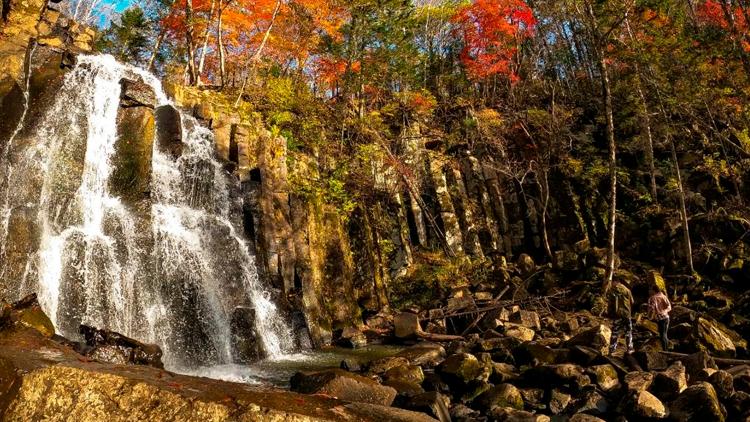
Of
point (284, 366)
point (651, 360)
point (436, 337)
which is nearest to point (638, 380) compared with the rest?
point (651, 360)

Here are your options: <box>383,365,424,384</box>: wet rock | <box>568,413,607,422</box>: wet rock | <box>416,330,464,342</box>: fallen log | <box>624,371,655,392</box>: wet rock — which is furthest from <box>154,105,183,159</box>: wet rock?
<box>624,371,655,392</box>: wet rock

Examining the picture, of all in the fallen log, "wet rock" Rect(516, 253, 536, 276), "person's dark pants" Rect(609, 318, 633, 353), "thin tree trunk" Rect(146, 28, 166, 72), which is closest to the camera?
"person's dark pants" Rect(609, 318, 633, 353)

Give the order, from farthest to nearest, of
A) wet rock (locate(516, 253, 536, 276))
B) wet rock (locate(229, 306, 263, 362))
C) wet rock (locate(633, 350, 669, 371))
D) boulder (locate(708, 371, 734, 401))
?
1. wet rock (locate(516, 253, 536, 276))
2. wet rock (locate(229, 306, 263, 362))
3. wet rock (locate(633, 350, 669, 371))
4. boulder (locate(708, 371, 734, 401))

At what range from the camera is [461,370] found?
1023 centimetres

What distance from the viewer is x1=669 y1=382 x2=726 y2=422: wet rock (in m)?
7.64

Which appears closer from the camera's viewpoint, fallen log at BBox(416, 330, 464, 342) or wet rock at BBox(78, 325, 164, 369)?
wet rock at BBox(78, 325, 164, 369)

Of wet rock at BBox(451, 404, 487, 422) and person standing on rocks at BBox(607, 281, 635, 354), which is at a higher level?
person standing on rocks at BBox(607, 281, 635, 354)

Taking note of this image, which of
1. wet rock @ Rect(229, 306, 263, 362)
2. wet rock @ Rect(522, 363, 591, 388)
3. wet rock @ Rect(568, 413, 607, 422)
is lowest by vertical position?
wet rock @ Rect(568, 413, 607, 422)

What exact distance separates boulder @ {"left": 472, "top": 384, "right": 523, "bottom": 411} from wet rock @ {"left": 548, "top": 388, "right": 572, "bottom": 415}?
0.60 metres

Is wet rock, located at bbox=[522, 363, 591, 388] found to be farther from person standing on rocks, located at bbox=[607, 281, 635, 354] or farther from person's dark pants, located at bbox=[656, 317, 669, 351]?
person standing on rocks, located at bbox=[607, 281, 635, 354]

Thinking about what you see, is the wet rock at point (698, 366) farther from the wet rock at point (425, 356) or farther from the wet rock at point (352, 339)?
the wet rock at point (352, 339)

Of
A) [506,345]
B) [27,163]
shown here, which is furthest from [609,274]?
[27,163]

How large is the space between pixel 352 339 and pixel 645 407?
10.2 m

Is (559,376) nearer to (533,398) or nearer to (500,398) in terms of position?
(533,398)
